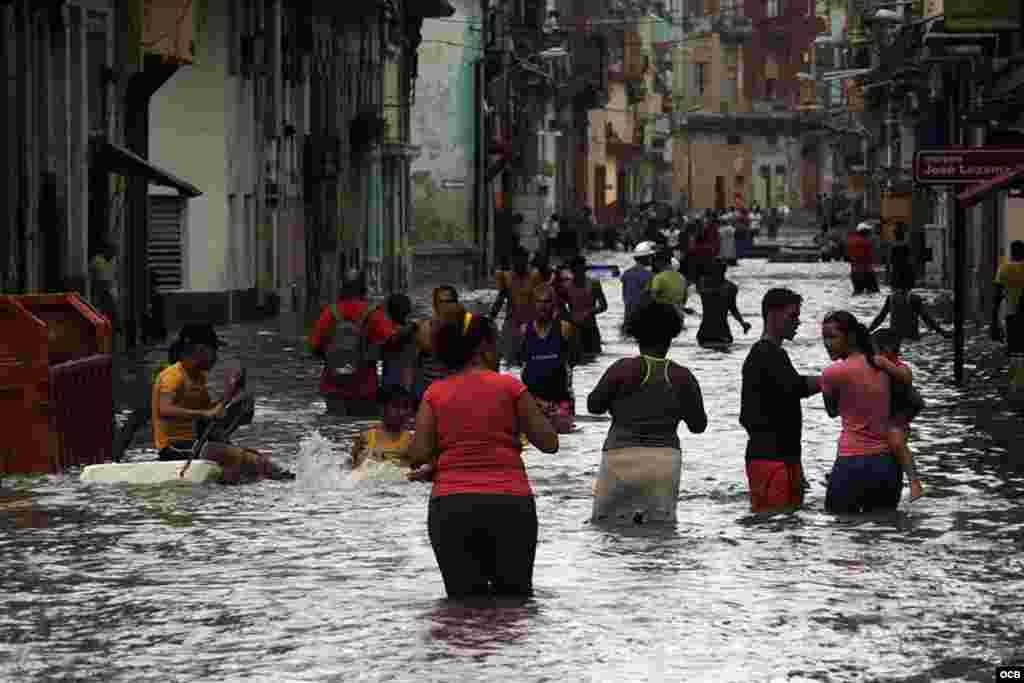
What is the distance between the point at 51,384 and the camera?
1878cm

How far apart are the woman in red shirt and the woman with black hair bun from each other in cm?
401

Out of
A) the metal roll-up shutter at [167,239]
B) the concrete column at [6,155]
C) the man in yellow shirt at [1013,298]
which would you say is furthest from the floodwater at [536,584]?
the metal roll-up shutter at [167,239]

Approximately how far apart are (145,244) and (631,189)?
107 meters

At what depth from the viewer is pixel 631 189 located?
145 meters

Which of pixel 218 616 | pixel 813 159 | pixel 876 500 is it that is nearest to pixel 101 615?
pixel 218 616

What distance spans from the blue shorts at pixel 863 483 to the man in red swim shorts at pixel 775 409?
21 cm

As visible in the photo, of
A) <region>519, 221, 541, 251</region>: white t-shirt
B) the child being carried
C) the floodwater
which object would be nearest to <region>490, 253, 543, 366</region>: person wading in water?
the floodwater

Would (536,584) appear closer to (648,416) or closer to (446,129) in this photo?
(648,416)

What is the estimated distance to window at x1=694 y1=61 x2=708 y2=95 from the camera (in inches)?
6506

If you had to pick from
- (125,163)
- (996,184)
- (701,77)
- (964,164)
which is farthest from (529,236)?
(701,77)

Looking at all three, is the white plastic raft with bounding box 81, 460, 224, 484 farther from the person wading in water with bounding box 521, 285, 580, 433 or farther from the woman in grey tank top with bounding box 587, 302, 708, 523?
the person wading in water with bounding box 521, 285, 580, 433

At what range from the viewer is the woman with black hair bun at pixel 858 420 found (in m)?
15.5

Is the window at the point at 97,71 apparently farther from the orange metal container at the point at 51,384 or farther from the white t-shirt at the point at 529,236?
the white t-shirt at the point at 529,236

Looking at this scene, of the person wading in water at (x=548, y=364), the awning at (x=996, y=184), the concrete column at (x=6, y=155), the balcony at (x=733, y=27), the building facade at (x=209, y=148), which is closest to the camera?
the person wading in water at (x=548, y=364)
